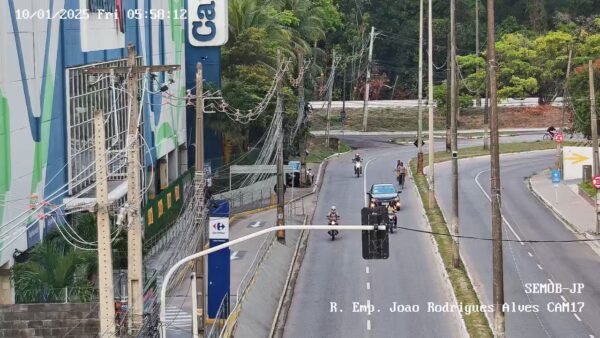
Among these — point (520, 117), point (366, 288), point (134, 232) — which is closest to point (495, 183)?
point (366, 288)

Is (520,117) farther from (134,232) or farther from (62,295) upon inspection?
(134,232)

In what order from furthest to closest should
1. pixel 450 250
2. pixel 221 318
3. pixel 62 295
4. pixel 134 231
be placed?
1. pixel 450 250
2. pixel 221 318
3. pixel 62 295
4. pixel 134 231

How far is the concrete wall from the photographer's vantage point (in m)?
28.0

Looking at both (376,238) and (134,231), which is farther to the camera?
(376,238)

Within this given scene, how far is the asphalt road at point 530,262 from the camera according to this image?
1411 inches

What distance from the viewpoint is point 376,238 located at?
22.3 meters

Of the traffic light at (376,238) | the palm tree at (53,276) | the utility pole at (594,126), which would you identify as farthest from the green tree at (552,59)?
the traffic light at (376,238)

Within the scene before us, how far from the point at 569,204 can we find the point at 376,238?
3781cm

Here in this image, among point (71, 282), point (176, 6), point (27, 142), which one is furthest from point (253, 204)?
point (71, 282)

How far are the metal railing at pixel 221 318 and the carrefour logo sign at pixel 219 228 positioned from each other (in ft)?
6.83

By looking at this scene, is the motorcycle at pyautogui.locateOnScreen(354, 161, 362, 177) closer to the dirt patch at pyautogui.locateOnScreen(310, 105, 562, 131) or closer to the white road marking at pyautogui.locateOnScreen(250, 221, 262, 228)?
the white road marking at pyautogui.locateOnScreen(250, 221, 262, 228)

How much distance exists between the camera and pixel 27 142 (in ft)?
115

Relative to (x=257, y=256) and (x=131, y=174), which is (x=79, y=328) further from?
(x=257, y=256)

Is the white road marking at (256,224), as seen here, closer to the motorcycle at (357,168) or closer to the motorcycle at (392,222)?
the motorcycle at (392,222)
